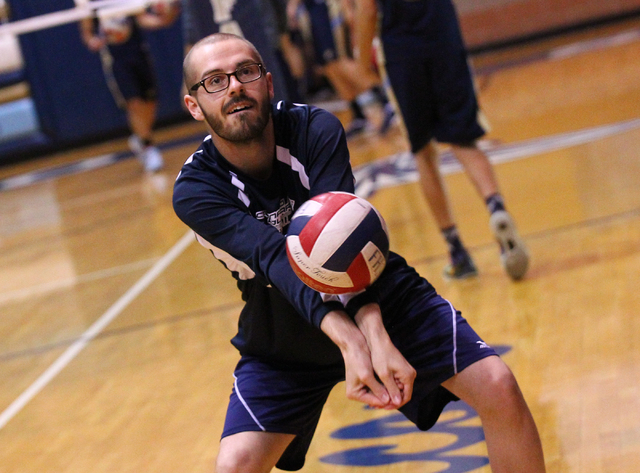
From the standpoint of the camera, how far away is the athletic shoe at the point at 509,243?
3648 mm

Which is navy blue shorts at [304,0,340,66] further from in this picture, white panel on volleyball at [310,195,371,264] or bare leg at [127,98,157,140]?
white panel on volleyball at [310,195,371,264]

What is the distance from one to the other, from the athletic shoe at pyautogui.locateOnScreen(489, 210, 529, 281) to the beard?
1.81 metres

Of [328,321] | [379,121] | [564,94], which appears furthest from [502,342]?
[379,121]

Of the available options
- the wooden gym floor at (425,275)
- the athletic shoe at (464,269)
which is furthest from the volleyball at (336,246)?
the athletic shoe at (464,269)

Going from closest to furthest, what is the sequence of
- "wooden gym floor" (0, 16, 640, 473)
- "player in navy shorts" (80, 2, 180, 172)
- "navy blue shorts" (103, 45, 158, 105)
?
1. "wooden gym floor" (0, 16, 640, 473)
2. "player in navy shorts" (80, 2, 180, 172)
3. "navy blue shorts" (103, 45, 158, 105)

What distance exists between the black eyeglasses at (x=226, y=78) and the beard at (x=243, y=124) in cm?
5

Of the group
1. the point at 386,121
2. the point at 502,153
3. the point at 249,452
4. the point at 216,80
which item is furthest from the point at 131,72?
the point at 249,452

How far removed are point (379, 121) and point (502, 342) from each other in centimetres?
603

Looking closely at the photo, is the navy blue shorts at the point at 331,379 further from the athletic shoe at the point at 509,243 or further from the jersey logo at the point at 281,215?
the athletic shoe at the point at 509,243

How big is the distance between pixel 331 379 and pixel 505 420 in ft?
1.61

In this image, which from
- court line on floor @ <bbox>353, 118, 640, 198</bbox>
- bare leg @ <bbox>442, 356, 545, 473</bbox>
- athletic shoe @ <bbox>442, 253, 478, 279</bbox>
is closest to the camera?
bare leg @ <bbox>442, 356, 545, 473</bbox>

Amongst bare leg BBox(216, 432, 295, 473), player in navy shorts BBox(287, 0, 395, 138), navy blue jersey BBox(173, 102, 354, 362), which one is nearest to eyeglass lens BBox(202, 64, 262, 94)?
navy blue jersey BBox(173, 102, 354, 362)

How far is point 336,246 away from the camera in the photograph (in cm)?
189

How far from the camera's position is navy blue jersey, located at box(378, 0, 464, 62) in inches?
150
